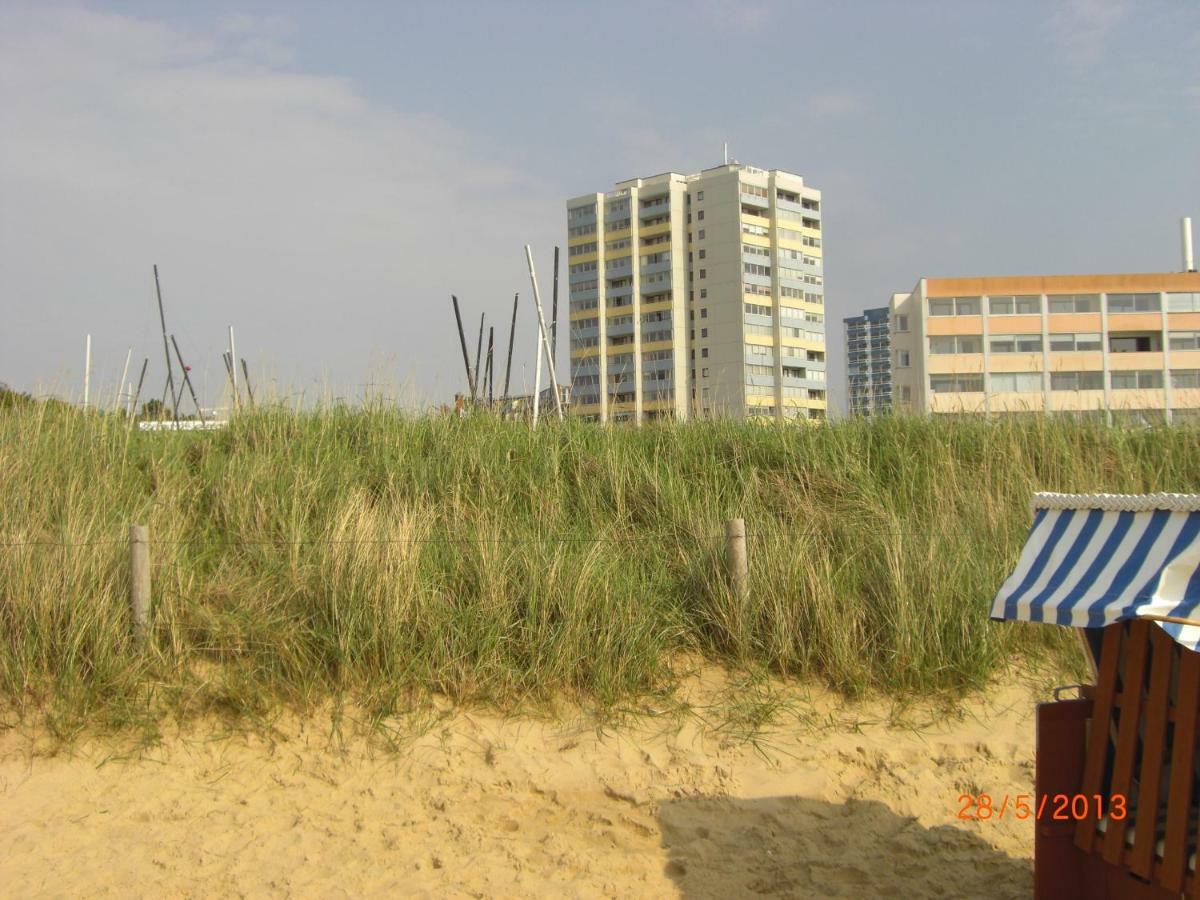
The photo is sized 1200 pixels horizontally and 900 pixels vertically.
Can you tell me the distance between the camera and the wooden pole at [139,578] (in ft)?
21.1

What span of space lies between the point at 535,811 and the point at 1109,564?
337 cm

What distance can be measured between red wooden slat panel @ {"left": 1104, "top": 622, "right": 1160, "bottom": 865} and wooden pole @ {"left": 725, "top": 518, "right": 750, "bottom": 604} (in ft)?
11.4

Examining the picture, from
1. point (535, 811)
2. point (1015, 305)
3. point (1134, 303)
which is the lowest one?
point (535, 811)

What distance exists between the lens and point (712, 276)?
106m

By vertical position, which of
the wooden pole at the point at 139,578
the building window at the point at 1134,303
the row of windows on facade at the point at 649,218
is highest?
the row of windows on facade at the point at 649,218

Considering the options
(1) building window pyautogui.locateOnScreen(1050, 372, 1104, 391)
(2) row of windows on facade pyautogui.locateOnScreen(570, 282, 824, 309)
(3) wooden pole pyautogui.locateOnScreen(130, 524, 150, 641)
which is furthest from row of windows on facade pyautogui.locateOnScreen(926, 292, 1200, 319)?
(3) wooden pole pyautogui.locateOnScreen(130, 524, 150, 641)

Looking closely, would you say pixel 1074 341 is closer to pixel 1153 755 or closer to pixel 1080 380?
pixel 1080 380

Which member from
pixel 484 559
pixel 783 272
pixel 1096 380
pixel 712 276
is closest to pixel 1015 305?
pixel 1096 380

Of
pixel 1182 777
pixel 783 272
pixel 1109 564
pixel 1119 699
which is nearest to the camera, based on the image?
pixel 1182 777

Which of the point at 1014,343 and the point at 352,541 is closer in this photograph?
the point at 352,541

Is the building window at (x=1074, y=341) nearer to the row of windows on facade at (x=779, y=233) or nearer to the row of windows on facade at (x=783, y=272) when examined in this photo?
the row of windows on facade at (x=783, y=272)

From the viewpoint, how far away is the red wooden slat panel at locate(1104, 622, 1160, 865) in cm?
356

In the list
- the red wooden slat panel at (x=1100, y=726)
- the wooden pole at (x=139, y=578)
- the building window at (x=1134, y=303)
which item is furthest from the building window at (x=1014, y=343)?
the red wooden slat panel at (x=1100, y=726)

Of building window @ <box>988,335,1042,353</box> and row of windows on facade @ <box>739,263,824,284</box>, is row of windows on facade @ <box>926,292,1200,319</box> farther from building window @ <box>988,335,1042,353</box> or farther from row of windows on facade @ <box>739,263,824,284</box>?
row of windows on facade @ <box>739,263,824,284</box>
